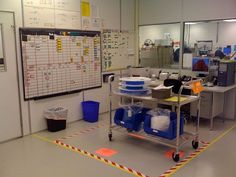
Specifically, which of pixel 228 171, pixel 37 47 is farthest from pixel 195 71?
pixel 37 47

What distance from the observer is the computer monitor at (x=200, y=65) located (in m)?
5.21

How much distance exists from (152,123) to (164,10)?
3.28 metres

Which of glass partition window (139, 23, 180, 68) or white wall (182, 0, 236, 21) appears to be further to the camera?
glass partition window (139, 23, 180, 68)

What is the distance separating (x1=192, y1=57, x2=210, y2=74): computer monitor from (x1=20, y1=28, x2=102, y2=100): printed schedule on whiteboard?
2.08 m

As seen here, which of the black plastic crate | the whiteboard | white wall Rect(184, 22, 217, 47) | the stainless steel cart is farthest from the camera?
white wall Rect(184, 22, 217, 47)

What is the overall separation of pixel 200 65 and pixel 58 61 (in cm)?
291

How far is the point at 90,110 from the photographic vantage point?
5.29 metres

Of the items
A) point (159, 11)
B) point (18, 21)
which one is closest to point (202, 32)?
point (159, 11)

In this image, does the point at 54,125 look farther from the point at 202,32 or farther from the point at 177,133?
the point at 202,32

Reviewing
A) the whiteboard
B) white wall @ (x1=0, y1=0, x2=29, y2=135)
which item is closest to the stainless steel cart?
white wall @ (x1=0, y1=0, x2=29, y2=135)

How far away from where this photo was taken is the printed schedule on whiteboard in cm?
443

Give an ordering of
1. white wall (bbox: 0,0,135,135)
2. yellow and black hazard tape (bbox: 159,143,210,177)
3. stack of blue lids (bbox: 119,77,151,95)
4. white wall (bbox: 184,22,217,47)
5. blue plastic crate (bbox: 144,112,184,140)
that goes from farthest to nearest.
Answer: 1. white wall (bbox: 184,22,217,47)
2. white wall (bbox: 0,0,135,135)
3. stack of blue lids (bbox: 119,77,151,95)
4. blue plastic crate (bbox: 144,112,184,140)
5. yellow and black hazard tape (bbox: 159,143,210,177)

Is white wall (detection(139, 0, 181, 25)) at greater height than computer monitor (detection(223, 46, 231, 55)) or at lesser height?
greater

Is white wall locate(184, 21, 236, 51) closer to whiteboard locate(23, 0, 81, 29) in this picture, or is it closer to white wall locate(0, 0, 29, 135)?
whiteboard locate(23, 0, 81, 29)
